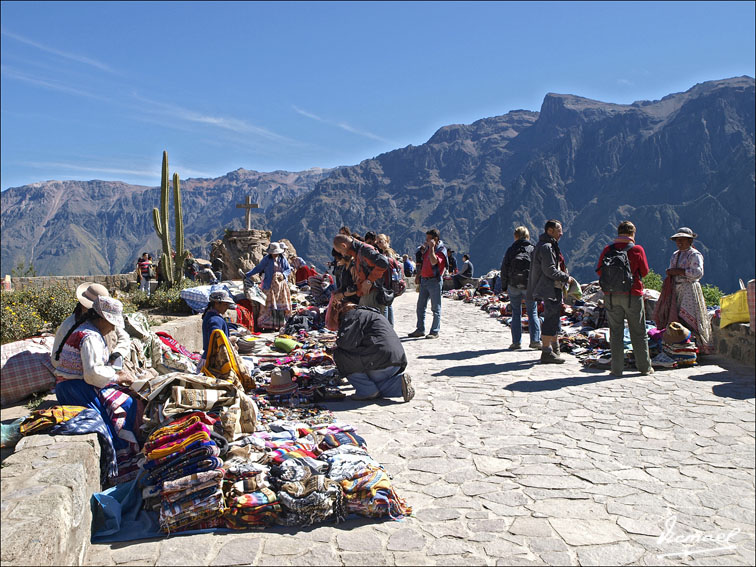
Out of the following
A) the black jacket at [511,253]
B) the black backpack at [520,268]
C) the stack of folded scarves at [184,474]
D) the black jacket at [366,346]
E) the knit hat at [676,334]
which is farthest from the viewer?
the black jacket at [511,253]

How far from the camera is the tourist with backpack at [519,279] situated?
853 cm

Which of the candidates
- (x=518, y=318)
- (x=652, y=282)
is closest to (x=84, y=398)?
(x=518, y=318)

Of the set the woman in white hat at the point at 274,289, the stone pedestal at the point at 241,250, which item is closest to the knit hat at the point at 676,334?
the woman in white hat at the point at 274,289

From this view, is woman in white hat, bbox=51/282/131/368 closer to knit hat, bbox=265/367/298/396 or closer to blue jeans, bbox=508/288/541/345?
knit hat, bbox=265/367/298/396

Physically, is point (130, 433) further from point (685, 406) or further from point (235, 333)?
point (235, 333)

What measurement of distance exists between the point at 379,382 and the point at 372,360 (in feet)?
0.98

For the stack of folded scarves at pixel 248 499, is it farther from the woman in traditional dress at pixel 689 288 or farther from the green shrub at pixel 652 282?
the green shrub at pixel 652 282

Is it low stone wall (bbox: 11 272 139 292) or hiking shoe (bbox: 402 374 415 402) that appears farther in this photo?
low stone wall (bbox: 11 272 139 292)

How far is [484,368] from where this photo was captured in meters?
7.73

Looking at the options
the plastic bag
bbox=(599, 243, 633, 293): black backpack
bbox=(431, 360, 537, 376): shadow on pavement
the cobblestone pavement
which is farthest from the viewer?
bbox=(431, 360, 537, 376): shadow on pavement

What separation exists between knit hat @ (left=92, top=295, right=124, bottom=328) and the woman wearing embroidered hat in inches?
256

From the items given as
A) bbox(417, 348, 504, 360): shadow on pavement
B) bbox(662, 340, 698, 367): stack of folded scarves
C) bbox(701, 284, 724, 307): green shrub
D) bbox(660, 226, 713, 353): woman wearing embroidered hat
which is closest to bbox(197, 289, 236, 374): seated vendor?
bbox(417, 348, 504, 360): shadow on pavement

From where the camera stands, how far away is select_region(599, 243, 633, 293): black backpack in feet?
21.3

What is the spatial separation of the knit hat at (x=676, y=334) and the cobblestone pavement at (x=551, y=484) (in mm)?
794
